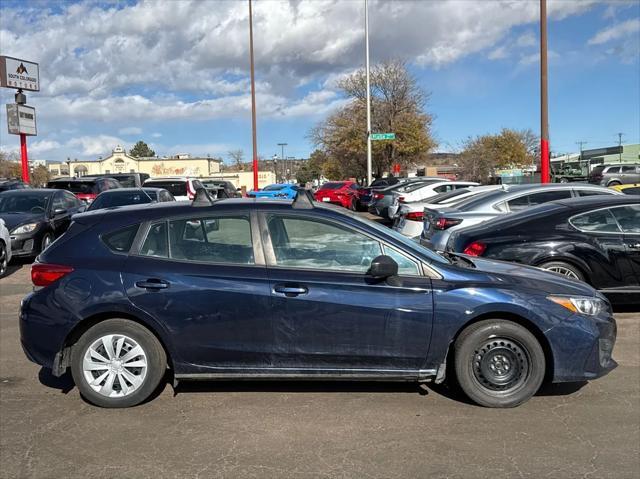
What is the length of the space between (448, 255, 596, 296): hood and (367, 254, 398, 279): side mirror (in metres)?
0.71

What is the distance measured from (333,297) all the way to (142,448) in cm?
164

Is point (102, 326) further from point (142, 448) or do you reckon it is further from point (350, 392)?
point (350, 392)

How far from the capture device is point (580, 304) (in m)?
4.38

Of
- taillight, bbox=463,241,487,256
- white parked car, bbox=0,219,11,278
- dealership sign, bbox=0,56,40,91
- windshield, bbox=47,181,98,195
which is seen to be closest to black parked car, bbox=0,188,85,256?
white parked car, bbox=0,219,11,278

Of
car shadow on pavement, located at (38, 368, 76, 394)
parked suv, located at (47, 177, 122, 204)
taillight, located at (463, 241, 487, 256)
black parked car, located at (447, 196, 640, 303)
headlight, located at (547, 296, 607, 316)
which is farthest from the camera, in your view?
parked suv, located at (47, 177, 122, 204)

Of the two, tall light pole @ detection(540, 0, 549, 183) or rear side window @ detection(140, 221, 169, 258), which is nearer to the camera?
rear side window @ detection(140, 221, 169, 258)

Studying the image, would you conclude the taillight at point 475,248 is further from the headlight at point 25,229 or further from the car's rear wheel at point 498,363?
the headlight at point 25,229

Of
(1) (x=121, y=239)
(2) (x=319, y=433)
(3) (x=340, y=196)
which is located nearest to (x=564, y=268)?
(2) (x=319, y=433)

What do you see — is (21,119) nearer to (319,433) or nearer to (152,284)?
(152,284)

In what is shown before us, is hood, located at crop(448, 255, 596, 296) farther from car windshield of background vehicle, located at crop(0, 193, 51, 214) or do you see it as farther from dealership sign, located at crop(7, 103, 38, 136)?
dealership sign, located at crop(7, 103, 38, 136)

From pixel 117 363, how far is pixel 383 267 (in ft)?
6.98

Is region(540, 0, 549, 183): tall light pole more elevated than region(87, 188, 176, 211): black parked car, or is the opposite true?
region(540, 0, 549, 183): tall light pole

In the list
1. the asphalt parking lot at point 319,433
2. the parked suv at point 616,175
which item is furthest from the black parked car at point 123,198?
the parked suv at point 616,175

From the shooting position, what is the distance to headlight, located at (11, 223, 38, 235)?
1145 centimetres
